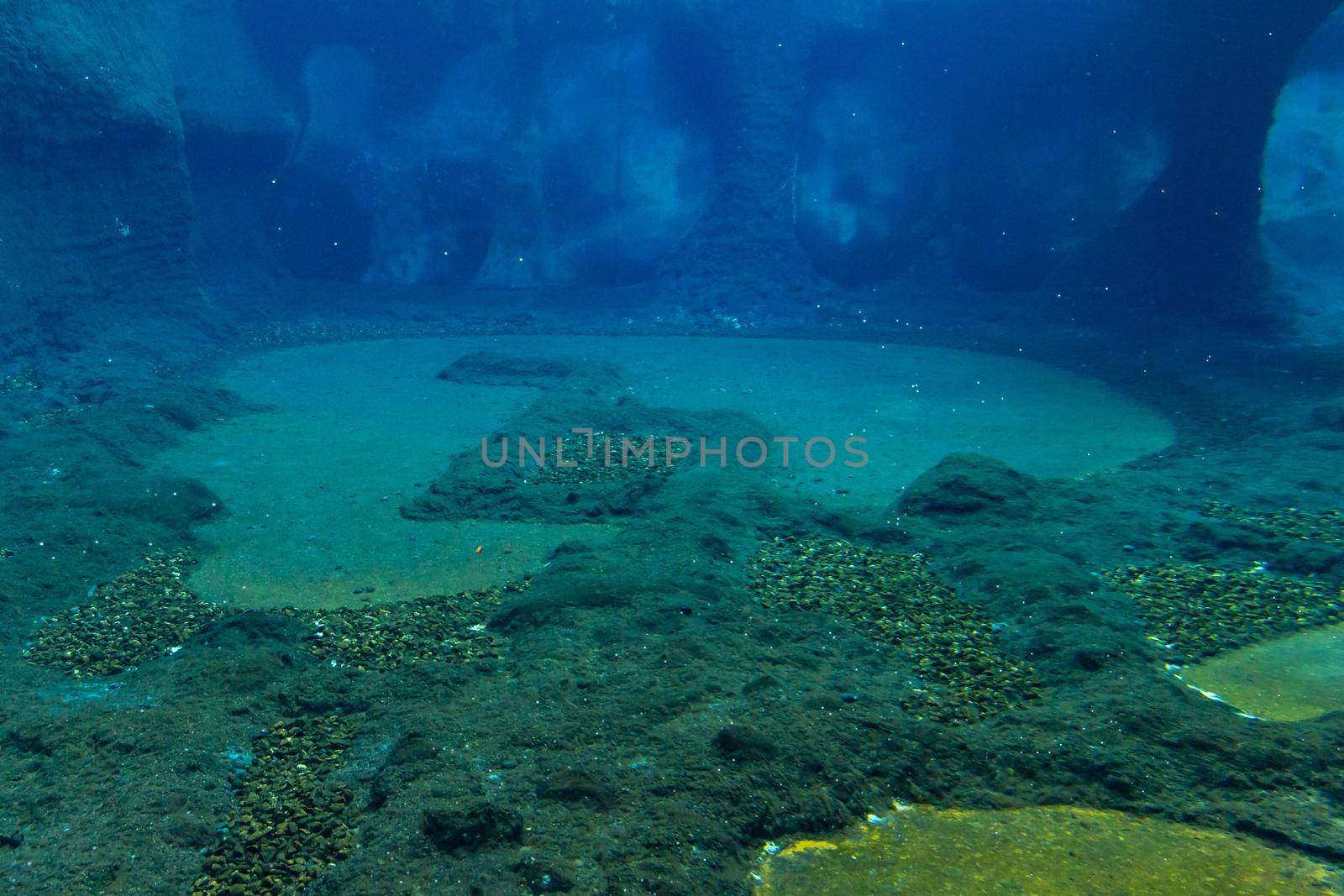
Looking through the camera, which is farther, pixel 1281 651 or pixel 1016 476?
pixel 1016 476

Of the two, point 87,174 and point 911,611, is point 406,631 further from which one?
point 87,174

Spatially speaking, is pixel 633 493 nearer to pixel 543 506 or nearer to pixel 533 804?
pixel 543 506

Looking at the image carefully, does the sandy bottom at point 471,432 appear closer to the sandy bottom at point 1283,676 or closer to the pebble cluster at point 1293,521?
the pebble cluster at point 1293,521

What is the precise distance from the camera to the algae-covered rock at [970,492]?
17.7 ft

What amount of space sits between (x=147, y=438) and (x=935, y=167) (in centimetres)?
1340

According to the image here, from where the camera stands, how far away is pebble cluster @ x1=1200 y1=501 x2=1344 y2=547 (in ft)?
16.3

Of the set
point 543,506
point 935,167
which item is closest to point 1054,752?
point 543,506

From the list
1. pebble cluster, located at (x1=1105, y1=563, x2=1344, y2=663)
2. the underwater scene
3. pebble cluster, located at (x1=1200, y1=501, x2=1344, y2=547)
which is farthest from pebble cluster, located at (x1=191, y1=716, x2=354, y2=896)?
pebble cluster, located at (x1=1200, y1=501, x2=1344, y2=547)

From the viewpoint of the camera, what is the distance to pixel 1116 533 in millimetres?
5168

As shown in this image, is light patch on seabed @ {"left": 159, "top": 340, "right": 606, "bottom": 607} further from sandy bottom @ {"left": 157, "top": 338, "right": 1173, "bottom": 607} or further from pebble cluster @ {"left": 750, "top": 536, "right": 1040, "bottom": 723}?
pebble cluster @ {"left": 750, "top": 536, "right": 1040, "bottom": 723}

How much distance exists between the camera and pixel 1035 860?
94.7 inches

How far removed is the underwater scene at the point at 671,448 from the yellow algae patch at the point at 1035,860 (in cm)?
1

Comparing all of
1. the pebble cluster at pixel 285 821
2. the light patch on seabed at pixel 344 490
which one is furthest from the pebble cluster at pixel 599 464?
the pebble cluster at pixel 285 821

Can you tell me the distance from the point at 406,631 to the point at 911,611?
2455 mm
